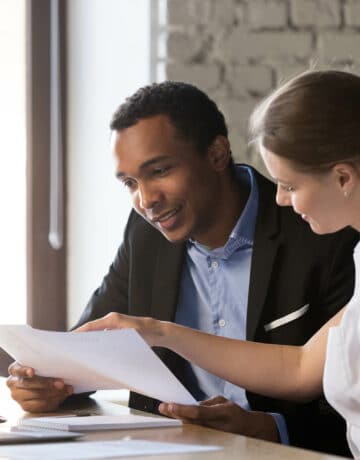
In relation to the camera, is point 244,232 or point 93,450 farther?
point 244,232

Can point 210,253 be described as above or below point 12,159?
below

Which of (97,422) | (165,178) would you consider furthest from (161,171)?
(97,422)

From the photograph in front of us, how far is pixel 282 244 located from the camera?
191 centimetres

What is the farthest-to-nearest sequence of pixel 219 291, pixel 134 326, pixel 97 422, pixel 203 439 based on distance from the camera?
pixel 219 291 < pixel 134 326 < pixel 97 422 < pixel 203 439

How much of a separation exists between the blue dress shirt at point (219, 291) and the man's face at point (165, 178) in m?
0.06

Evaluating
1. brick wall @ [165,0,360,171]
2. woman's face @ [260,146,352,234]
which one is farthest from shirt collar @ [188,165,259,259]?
brick wall @ [165,0,360,171]

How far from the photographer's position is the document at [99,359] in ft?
4.68

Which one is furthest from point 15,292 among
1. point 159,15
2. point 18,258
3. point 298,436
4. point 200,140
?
point 298,436

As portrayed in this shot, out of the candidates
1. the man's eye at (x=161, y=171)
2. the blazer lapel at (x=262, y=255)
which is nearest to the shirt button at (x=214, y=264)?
the blazer lapel at (x=262, y=255)

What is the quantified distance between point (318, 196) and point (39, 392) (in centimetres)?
57

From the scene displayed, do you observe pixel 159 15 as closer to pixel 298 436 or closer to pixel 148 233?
pixel 148 233

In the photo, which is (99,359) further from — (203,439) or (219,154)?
(219,154)

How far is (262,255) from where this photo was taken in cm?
190

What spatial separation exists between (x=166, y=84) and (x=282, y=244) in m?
0.42
